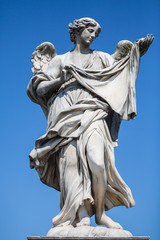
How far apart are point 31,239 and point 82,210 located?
89 cm

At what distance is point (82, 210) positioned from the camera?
747 cm

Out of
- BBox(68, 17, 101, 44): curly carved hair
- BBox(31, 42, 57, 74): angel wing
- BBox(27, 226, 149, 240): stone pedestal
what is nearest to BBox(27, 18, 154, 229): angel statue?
BBox(68, 17, 101, 44): curly carved hair

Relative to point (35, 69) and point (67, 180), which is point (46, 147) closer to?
point (67, 180)

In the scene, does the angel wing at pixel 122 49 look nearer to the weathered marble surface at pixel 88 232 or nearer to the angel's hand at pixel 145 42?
the angel's hand at pixel 145 42

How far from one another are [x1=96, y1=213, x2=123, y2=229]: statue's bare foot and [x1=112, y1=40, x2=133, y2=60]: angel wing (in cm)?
286

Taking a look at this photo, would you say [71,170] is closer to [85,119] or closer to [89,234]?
[85,119]

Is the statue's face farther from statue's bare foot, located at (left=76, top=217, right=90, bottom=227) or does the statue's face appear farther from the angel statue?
statue's bare foot, located at (left=76, top=217, right=90, bottom=227)

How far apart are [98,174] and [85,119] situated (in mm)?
922

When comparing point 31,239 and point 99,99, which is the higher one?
point 99,99

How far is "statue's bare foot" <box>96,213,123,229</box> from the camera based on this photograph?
24.4ft

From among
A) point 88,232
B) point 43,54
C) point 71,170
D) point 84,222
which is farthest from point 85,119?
point 43,54

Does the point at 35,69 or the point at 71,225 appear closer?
the point at 71,225

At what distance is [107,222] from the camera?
7.53 m

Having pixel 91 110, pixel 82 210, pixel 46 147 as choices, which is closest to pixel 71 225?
pixel 82 210
